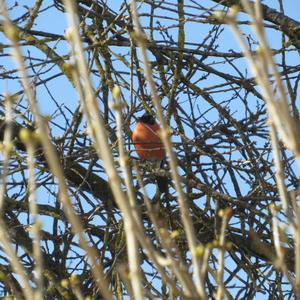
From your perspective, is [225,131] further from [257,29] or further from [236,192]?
[257,29]

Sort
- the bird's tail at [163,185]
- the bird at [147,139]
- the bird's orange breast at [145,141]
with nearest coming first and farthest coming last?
1. the bird's tail at [163,185]
2. the bird at [147,139]
3. the bird's orange breast at [145,141]

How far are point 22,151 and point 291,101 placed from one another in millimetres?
1459

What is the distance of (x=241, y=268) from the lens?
3912mm

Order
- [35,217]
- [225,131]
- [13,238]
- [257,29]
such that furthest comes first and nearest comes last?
1. [225,131]
2. [13,238]
3. [35,217]
4. [257,29]

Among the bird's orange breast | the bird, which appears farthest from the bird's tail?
the bird's orange breast

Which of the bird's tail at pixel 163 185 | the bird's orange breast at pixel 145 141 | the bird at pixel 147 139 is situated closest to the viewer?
the bird's tail at pixel 163 185

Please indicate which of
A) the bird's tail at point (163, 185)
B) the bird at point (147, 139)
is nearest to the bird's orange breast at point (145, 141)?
the bird at point (147, 139)

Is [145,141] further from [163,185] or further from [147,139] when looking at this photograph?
[163,185]

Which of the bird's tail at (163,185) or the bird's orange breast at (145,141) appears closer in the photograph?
the bird's tail at (163,185)

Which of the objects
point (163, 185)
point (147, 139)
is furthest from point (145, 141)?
point (163, 185)

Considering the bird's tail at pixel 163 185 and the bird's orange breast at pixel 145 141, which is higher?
the bird's orange breast at pixel 145 141

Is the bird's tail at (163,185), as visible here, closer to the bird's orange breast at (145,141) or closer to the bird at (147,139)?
the bird at (147,139)

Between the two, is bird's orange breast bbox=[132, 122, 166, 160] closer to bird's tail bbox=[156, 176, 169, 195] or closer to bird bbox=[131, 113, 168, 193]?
bird bbox=[131, 113, 168, 193]

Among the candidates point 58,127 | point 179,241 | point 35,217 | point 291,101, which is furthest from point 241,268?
point 35,217
